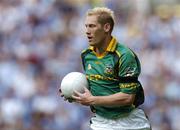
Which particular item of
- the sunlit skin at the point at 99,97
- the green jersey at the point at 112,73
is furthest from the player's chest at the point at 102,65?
the sunlit skin at the point at 99,97

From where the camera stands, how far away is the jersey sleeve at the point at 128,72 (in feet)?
21.9

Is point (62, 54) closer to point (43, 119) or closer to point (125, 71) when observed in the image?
point (43, 119)

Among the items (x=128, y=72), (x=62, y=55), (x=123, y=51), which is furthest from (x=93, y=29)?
(x=62, y=55)

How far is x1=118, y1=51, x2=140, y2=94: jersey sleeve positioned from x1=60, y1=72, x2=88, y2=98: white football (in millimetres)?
421

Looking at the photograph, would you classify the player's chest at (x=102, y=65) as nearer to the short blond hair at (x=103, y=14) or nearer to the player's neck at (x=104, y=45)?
the player's neck at (x=104, y=45)

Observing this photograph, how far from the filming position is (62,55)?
43.2 feet

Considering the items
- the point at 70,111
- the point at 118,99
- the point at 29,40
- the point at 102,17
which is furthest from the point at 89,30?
the point at 29,40

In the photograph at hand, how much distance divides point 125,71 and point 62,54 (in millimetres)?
6577

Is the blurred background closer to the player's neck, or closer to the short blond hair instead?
the player's neck

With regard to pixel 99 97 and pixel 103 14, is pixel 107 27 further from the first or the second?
pixel 99 97

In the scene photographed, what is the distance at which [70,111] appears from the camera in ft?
40.5

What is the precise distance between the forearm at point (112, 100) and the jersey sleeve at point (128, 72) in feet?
0.17

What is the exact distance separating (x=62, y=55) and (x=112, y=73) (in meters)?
6.41

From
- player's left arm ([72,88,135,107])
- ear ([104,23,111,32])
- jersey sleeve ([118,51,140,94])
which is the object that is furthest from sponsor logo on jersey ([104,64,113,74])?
ear ([104,23,111,32])
